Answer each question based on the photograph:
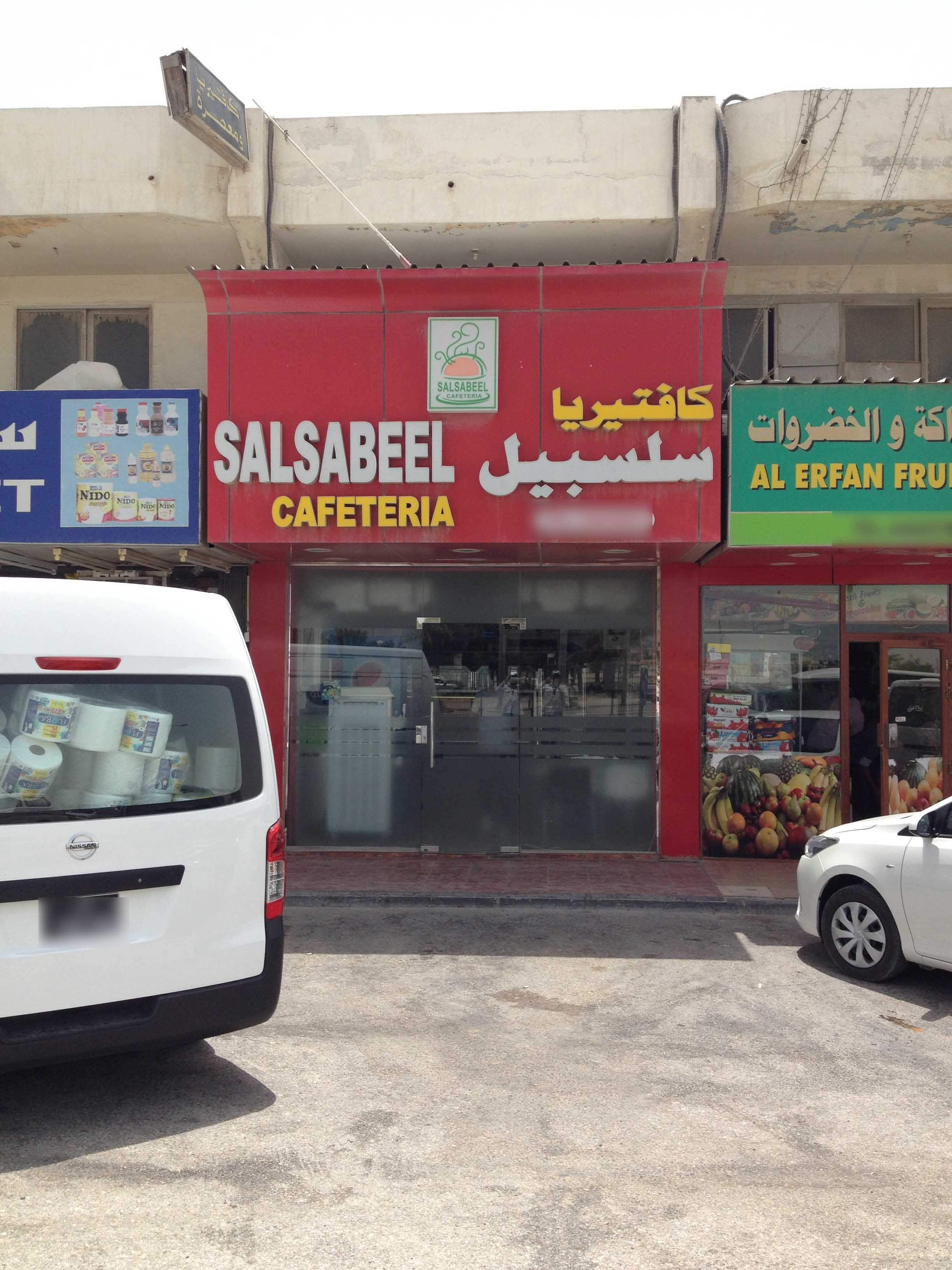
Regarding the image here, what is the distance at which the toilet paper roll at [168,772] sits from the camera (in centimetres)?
492

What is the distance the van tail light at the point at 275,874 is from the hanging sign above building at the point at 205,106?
7.55 meters

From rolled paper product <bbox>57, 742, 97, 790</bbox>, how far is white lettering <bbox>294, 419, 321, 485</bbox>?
5.46 metres

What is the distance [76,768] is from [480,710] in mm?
7160

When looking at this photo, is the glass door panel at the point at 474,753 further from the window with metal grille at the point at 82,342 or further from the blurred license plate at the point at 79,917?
the blurred license plate at the point at 79,917

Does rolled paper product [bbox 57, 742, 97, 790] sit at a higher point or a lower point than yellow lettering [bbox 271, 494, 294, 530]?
lower

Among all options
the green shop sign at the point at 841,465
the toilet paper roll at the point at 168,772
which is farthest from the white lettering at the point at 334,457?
the toilet paper roll at the point at 168,772

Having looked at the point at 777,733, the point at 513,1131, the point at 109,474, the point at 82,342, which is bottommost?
the point at 513,1131

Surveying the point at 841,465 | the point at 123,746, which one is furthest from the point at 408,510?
the point at 123,746

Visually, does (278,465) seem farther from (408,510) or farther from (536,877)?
(536,877)

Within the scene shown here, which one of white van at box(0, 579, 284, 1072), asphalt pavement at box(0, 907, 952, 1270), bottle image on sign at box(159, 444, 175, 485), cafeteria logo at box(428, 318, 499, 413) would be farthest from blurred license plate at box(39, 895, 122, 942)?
cafeteria logo at box(428, 318, 499, 413)

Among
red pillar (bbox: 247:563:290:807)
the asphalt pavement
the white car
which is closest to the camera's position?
the asphalt pavement

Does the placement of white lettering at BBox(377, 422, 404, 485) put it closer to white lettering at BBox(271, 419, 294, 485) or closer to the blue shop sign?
white lettering at BBox(271, 419, 294, 485)

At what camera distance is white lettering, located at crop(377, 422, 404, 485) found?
9797 millimetres

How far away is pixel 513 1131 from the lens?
186 inches
